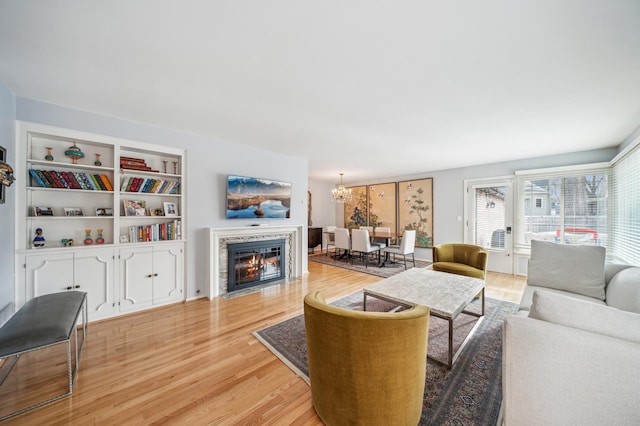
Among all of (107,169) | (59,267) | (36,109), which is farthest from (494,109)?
(59,267)

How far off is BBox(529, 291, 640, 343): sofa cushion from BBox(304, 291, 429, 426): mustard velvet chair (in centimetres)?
58

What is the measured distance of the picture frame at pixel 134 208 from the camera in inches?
Result: 116

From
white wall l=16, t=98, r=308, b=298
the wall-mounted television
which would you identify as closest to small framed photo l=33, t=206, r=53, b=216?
white wall l=16, t=98, r=308, b=298

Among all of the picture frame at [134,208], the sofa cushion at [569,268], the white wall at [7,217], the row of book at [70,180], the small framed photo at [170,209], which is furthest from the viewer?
the small framed photo at [170,209]

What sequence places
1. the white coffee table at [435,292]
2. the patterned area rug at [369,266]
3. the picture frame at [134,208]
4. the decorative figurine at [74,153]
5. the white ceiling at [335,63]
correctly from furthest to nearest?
1. the patterned area rug at [369,266]
2. the picture frame at [134,208]
3. the decorative figurine at [74,153]
4. the white coffee table at [435,292]
5. the white ceiling at [335,63]

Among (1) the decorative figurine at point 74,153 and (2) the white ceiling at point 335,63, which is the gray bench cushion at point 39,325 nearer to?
(1) the decorative figurine at point 74,153

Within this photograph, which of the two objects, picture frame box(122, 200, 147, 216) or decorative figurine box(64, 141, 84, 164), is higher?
decorative figurine box(64, 141, 84, 164)

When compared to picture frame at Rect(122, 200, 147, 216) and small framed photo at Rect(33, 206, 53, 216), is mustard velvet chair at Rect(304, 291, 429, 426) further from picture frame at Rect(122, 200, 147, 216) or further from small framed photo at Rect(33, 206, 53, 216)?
small framed photo at Rect(33, 206, 53, 216)

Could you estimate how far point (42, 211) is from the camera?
8.18ft

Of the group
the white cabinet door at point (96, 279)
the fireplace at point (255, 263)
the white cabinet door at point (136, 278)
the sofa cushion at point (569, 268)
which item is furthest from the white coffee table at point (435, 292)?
the white cabinet door at point (96, 279)

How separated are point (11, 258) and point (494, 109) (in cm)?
517

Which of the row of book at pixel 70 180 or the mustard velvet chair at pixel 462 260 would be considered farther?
the mustard velvet chair at pixel 462 260

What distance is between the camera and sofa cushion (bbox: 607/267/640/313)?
1691 millimetres

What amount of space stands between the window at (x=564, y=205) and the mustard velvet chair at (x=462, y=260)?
1982mm
